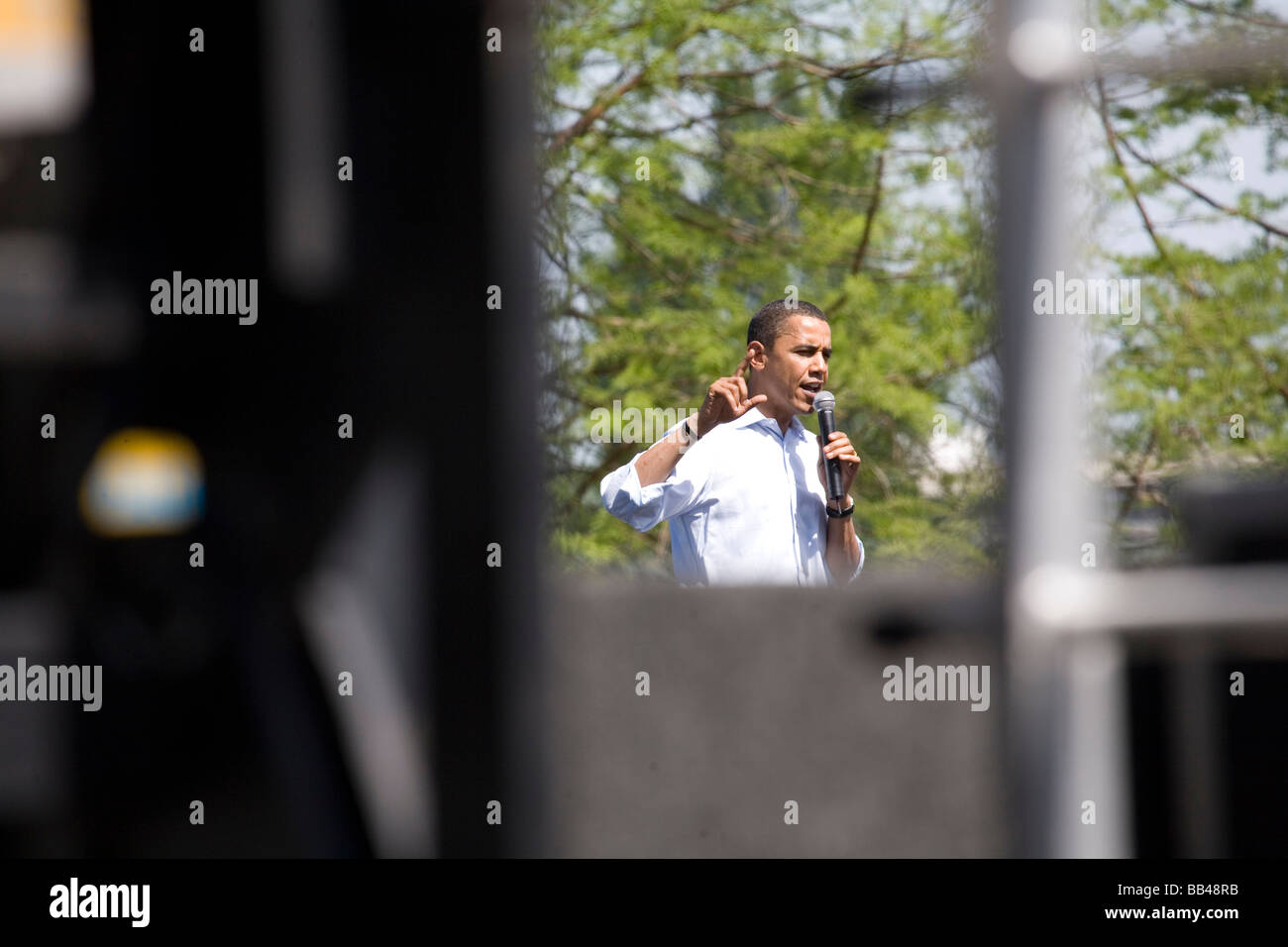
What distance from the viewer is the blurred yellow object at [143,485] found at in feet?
3.84

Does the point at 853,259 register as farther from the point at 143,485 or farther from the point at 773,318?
the point at 143,485

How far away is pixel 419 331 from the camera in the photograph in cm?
113

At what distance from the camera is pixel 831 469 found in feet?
3.22

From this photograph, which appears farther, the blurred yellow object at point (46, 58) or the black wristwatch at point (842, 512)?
the blurred yellow object at point (46, 58)

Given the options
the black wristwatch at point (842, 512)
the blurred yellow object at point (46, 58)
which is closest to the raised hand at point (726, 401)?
the black wristwatch at point (842, 512)

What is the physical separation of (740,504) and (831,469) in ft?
0.30

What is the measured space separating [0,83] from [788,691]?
42.6 inches

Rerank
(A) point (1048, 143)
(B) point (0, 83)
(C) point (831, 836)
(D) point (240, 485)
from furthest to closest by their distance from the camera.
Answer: (B) point (0, 83), (D) point (240, 485), (C) point (831, 836), (A) point (1048, 143)

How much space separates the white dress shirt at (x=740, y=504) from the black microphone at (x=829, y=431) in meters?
0.01

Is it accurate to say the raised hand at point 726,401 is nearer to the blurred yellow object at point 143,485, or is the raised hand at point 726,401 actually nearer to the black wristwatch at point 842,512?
the black wristwatch at point 842,512

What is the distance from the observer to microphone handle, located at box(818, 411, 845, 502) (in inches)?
38.4

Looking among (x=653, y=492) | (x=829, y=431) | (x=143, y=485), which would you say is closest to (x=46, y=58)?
(x=143, y=485)
